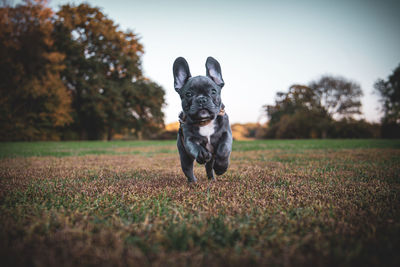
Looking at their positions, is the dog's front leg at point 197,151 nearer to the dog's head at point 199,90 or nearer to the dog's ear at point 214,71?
the dog's head at point 199,90

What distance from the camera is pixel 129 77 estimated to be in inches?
1112

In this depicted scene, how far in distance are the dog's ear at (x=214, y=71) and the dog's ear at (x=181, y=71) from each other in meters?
0.28

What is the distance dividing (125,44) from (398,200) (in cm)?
2984

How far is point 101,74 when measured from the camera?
83.0 ft

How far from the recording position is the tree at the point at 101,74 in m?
24.4

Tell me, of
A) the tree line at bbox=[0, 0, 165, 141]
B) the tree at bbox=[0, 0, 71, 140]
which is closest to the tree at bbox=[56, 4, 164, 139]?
the tree line at bbox=[0, 0, 165, 141]

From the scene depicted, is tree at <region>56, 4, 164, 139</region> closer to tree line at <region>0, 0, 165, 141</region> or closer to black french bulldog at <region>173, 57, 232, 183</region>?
tree line at <region>0, 0, 165, 141</region>

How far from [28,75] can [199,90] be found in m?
24.8

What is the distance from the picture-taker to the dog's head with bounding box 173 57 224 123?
2.45 metres

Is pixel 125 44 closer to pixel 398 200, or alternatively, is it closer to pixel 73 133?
pixel 73 133

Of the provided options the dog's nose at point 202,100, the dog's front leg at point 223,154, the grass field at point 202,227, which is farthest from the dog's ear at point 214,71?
the grass field at point 202,227

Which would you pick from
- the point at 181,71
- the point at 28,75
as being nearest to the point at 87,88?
the point at 28,75

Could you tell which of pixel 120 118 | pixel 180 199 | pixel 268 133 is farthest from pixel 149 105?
pixel 180 199

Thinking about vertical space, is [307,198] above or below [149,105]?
below
